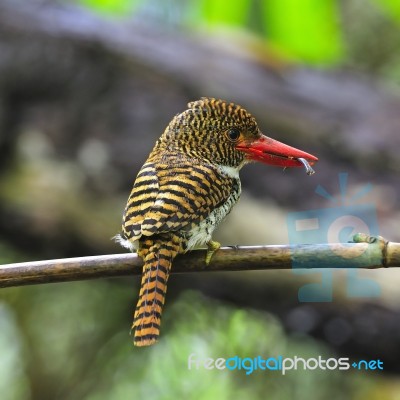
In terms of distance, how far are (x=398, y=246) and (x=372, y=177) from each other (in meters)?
2.07

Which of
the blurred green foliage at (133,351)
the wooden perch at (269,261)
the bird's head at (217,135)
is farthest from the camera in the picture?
the blurred green foliage at (133,351)

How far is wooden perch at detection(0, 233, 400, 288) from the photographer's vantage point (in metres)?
1.14

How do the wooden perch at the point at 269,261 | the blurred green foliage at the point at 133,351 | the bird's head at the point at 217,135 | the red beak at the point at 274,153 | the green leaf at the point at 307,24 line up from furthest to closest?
the blurred green foliage at the point at 133,351 < the green leaf at the point at 307,24 < the bird's head at the point at 217,135 < the wooden perch at the point at 269,261 < the red beak at the point at 274,153

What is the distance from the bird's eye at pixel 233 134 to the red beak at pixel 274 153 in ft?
0.08

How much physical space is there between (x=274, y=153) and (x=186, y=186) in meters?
0.22

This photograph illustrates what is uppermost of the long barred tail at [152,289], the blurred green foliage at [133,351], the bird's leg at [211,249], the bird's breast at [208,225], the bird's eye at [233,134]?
the blurred green foliage at [133,351]

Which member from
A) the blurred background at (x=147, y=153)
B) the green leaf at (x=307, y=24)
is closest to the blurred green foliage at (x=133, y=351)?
the blurred background at (x=147, y=153)

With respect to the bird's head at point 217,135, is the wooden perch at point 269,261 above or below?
below

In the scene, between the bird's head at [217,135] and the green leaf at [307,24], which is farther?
the green leaf at [307,24]

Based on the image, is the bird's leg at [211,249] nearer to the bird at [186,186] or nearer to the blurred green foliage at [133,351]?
the bird at [186,186]

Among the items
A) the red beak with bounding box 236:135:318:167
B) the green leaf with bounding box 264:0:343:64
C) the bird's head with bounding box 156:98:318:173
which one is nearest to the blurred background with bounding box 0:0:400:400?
the green leaf with bounding box 264:0:343:64

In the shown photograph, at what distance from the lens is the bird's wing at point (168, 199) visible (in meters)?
1.31

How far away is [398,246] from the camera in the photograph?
1206mm

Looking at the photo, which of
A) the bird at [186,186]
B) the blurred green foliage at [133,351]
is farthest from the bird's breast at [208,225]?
the blurred green foliage at [133,351]
